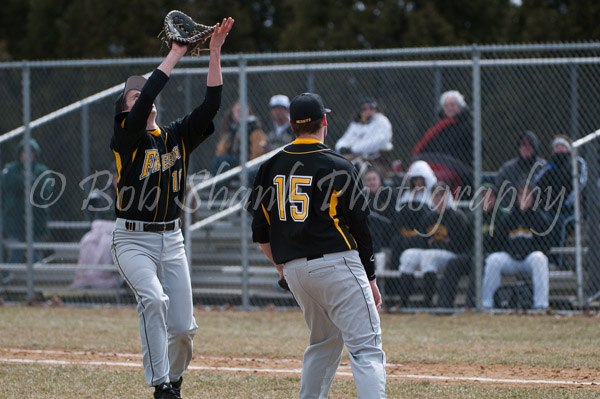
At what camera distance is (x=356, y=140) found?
1102cm

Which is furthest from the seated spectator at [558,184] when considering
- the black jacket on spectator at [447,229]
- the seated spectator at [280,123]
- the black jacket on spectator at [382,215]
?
the seated spectator at [280,123]

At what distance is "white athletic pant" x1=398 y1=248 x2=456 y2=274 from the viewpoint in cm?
991

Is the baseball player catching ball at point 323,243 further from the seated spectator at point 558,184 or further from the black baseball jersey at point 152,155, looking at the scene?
the seated spectator at point 558,184

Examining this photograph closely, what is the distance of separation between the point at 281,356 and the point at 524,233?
3.66 metres

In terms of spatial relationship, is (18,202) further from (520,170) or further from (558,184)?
(558,184)

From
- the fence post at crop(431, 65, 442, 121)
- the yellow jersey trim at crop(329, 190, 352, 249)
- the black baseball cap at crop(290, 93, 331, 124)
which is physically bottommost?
the yellow jersey trim at crop(329, 190, 352, 249)

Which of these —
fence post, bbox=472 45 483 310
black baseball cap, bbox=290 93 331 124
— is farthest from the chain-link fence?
black baseball cap, bbox=290 93 331 124

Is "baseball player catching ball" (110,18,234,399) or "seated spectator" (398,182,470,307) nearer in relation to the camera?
"baseball player catching ball" (110,18,234,399)

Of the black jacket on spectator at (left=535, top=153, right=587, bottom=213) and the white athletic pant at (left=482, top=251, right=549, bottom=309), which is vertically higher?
the black jacket on spectator at (left=535, top=153, right=587, bottom=213)

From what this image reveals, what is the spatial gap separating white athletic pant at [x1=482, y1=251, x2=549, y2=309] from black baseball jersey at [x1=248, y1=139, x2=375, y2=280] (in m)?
5.38

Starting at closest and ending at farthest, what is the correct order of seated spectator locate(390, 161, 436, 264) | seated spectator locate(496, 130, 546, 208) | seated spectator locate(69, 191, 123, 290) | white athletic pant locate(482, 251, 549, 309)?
white athletic pant locate(482, 251, 549, 309)
seated spectator locate(496, 130, 546, 208)
seated spectator locate(390, 161, 436, 264)
seated spectator locate(69, 191, 123, 290)

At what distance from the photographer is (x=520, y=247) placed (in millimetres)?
9773

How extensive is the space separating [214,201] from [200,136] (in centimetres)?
654

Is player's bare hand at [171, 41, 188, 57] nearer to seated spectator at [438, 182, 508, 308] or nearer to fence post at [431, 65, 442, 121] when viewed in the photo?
seated spectator at [438, 182, 508, 308]
